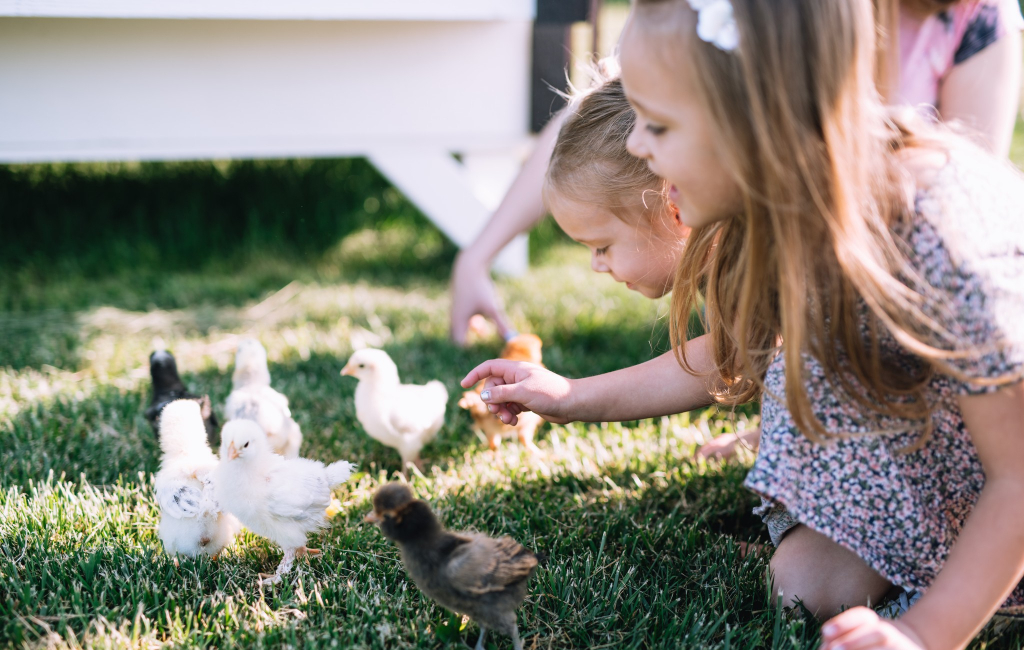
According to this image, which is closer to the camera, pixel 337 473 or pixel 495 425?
pixel 337 473

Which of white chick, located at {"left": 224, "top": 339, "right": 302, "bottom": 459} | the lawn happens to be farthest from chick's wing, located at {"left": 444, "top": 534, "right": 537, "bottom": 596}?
white chick, located at {"left": 224, "top": 339, "right": 302, "bottom": 459}

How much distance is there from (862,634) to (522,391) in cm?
83

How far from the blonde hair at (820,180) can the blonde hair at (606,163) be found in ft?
1.81

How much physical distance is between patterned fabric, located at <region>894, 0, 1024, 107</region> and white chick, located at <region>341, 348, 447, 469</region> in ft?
4.95

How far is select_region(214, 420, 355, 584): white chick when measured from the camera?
1780 mm

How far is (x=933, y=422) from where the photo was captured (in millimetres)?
1495

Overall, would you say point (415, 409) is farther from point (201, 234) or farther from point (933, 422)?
point (201, 234)

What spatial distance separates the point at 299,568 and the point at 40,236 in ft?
12.5

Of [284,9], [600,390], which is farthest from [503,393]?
[284,9]

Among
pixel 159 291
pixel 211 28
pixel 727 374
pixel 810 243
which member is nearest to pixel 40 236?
pixel 159 291

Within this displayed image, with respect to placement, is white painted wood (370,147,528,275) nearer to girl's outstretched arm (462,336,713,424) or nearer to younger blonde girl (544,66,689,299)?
younger blonde girl (544,66,689,299)

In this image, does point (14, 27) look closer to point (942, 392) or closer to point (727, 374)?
point (727, 374)

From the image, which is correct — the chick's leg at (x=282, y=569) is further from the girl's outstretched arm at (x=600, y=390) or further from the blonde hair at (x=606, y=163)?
the blonde hair at (x=606, y=163)

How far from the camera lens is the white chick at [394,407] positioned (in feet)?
7.50
